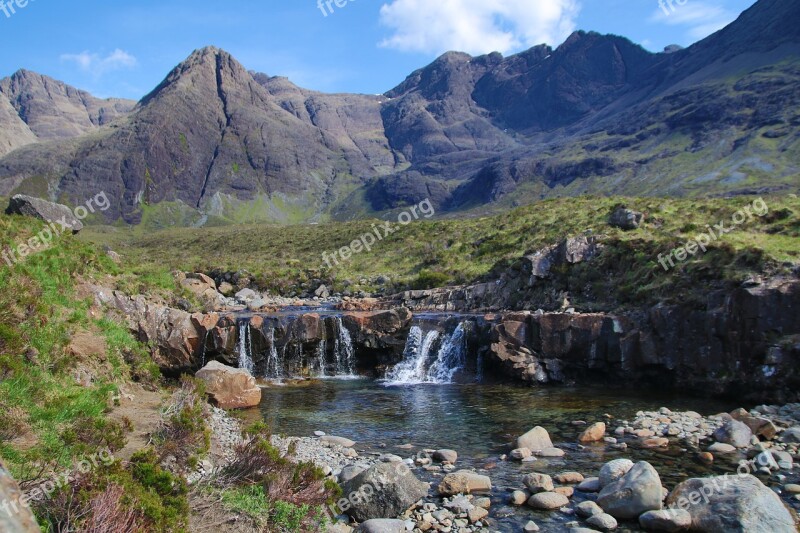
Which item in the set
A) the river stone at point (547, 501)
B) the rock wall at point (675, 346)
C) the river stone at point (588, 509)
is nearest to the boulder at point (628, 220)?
the rock wall at point (675, 346)

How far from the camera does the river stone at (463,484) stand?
37.7 feet

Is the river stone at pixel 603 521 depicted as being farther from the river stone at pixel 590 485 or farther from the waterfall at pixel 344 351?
the waterfall at pixel 344 351

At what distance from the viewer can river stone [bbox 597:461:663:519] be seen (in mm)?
10242

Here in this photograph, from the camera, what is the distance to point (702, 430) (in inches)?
613

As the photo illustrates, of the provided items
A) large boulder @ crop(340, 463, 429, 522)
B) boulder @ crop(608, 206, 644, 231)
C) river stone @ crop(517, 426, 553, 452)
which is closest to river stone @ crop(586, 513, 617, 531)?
large boulder @ crop(340, 463, 429, 522)

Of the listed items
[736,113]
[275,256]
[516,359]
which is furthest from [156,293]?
[736,113]

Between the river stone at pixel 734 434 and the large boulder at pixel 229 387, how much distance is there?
16142 mm

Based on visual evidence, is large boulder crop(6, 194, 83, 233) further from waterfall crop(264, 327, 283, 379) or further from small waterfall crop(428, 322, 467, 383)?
small waterfall crop(428, 322, 467, 383)

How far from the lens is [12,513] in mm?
4055

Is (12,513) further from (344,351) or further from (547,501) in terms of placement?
(344,351)

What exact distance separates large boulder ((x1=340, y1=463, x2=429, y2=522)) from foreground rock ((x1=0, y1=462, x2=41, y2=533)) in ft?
22.3

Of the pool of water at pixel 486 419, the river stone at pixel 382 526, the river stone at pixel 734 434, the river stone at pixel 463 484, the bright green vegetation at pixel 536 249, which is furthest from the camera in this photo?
the bright green vegetation at pixel 536 249

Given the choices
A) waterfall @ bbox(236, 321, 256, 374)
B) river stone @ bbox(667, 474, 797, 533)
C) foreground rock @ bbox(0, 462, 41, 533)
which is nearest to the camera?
foreground rock @ bbox(0, 462, 41, 533)

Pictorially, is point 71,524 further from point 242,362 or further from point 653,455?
point 242,362
